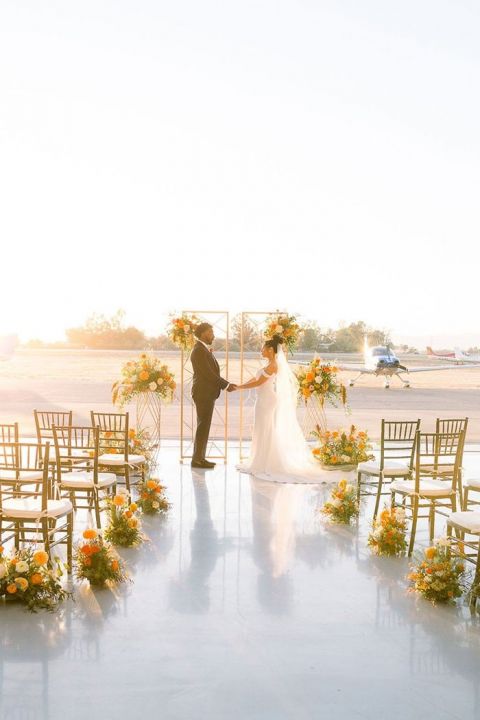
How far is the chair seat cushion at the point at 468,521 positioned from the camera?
4.56 metres

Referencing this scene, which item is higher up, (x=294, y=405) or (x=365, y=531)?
(x=294, y=405)

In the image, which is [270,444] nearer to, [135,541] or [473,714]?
[135,541]

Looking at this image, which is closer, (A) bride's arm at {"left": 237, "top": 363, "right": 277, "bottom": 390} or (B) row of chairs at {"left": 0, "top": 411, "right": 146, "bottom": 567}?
(B) row of chairs at {"left": 0, "top": 411, "right": 146, "bottom": 567}

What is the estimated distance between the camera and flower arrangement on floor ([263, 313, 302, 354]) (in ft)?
Result: 31.1

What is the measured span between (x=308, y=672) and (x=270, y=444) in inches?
218

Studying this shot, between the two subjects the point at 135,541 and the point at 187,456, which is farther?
the point at 187,456

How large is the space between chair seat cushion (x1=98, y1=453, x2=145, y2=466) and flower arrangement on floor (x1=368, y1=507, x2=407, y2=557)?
2.66m

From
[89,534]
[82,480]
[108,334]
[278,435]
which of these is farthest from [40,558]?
[108,334]

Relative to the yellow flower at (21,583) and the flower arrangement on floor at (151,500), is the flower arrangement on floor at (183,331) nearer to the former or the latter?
the flower arrangement on floor at (151,500)

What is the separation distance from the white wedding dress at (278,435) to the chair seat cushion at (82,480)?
308 cm

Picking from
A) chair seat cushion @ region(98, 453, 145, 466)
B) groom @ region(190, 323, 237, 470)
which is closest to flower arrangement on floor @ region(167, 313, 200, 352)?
groom @ region(190, 323, 237, 470)

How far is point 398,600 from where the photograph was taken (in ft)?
15.0

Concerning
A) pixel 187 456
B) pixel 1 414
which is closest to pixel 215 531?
pixel 187 456

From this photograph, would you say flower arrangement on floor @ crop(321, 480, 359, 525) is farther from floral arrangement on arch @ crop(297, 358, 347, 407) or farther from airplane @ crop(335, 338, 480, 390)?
airplane @ crop(335, 338, 480, 390)
